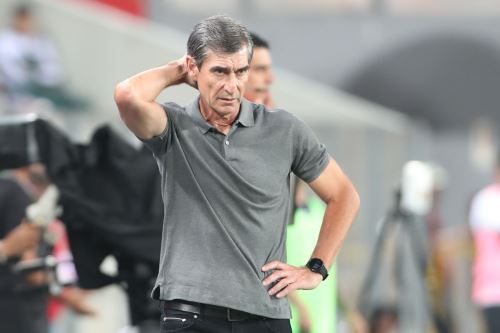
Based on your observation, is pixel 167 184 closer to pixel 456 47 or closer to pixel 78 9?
pixel 78 9

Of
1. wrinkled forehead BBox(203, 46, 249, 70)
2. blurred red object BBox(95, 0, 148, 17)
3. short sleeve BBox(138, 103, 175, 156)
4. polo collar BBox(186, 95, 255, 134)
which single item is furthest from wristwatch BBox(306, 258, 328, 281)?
blurred red object BBox(95, 0, 148, 17)

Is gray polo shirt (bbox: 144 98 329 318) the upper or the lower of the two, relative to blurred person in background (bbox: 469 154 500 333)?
upper

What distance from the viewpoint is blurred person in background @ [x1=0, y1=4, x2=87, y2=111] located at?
13.1 m

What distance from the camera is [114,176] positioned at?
7.55 metres

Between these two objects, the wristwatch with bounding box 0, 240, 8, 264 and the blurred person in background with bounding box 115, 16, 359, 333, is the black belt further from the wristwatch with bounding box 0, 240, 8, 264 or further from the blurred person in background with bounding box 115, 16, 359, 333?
the wristwatch with bounding box 0, 240, 8, 264

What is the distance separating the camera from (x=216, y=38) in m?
5.20

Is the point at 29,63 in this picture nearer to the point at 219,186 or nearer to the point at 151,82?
the point at 151,82

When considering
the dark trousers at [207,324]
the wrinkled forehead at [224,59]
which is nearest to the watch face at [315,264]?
the dark trousers at [207,324]

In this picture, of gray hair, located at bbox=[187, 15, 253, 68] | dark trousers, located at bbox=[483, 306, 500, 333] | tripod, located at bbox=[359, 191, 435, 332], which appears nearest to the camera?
gray hair, located at bbox=[187, 15, 253, 68]

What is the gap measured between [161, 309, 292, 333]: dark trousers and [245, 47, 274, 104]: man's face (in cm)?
177

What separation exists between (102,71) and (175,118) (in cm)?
798

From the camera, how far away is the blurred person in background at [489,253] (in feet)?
32.8

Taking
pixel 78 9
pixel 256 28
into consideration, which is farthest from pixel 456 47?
pixel 78 9

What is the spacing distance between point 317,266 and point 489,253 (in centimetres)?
477
